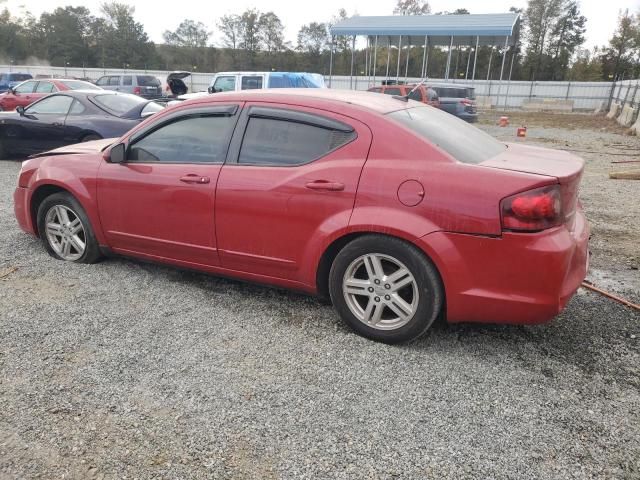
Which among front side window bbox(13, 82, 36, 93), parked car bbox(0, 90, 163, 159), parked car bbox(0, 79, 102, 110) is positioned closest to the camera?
parked car bbox(0, 90, 163, 159)

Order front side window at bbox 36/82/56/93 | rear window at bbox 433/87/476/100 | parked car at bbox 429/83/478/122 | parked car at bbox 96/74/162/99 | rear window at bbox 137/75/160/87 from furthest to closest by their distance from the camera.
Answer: rear window at bbox 137/75/160/87 < parked car at bbox 96/74/162/99 < rear window at bbox 433/87/476/100 < parked car at bbox 429/83/478/122 < front side window at bbox 36/82/56/93

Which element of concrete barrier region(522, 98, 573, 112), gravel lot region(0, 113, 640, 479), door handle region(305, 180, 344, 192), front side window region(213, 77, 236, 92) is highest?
front side window region(213, 77, 236, 92)

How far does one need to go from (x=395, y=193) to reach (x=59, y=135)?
7.84m

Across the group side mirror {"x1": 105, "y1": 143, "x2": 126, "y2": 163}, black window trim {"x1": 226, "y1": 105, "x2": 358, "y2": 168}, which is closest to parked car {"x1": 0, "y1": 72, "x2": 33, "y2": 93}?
side mirror {"x1": 105, "y1": 143, "x2": 126, "y2": 163}

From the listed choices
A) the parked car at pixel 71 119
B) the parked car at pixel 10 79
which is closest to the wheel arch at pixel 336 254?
the parked car at pixel 71 119

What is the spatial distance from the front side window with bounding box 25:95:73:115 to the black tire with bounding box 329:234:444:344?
306 inches

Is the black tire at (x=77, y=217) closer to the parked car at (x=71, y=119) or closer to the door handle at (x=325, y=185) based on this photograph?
the door handle at (x=325, y=185)

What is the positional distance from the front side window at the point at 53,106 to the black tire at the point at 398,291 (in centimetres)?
776

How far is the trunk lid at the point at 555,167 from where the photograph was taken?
284 cm

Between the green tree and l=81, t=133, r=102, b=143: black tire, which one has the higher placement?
the green tree

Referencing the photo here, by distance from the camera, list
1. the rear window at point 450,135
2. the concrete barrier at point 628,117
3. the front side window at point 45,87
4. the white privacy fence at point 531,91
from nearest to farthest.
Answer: the rear window at point 450,135 → the front side window at point 45,87 → the concrete barrier at point 628,117 → the white privacy fence at point 531,91

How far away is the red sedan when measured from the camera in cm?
276

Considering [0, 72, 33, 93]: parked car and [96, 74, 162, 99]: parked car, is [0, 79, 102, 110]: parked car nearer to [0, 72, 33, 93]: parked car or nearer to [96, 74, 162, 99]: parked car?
[96, 74, 162, 99]: parked car

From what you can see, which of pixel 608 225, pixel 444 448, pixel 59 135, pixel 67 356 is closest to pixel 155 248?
pixel 67 356
